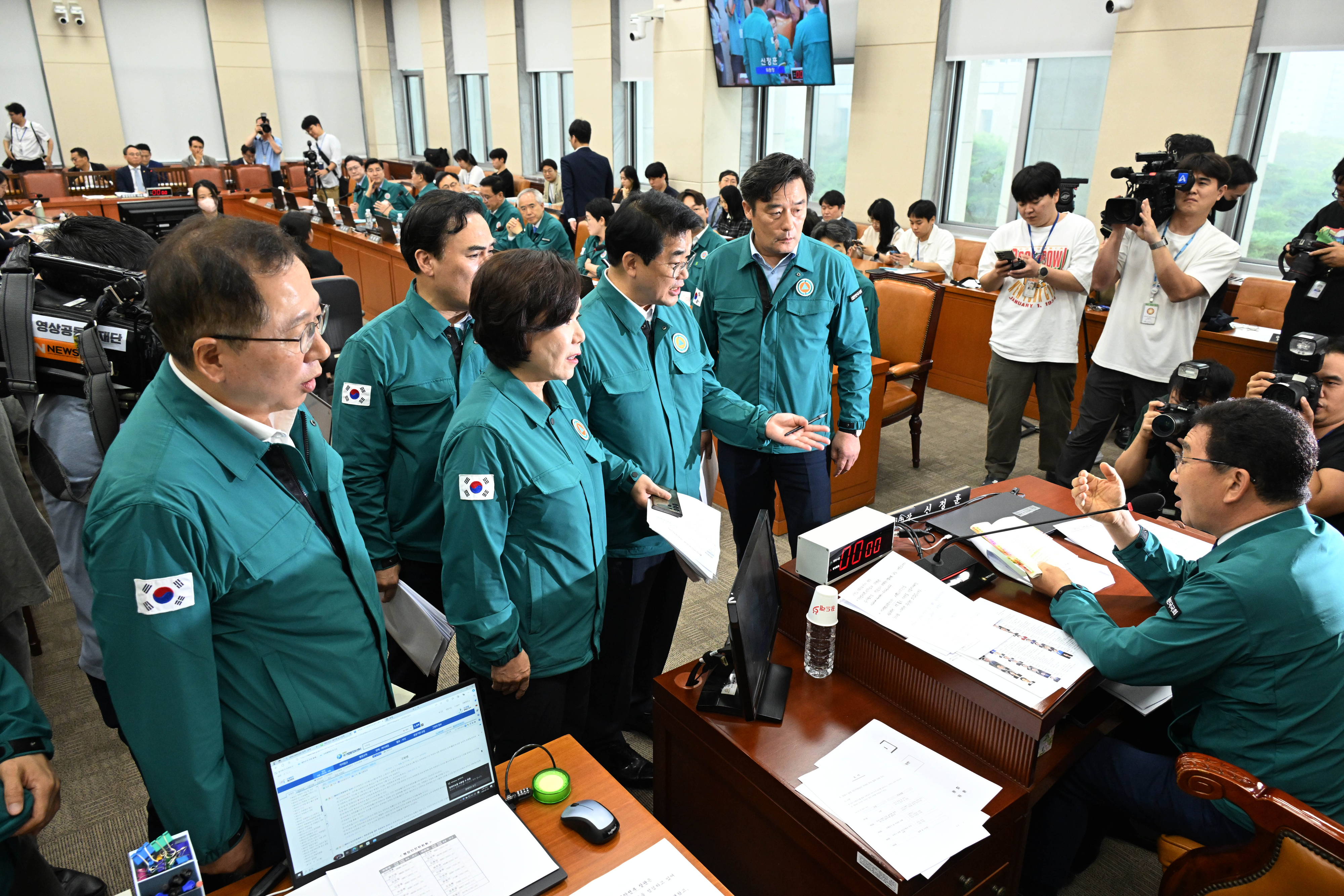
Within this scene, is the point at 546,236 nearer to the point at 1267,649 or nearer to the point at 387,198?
the point at 387,198

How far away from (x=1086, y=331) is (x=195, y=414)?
193 inches

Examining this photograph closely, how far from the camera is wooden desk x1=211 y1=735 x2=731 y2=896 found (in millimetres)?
1285

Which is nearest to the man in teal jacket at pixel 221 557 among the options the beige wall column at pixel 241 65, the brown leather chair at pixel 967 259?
the brown leather chair at pixel 967 259

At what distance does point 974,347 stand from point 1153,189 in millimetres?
2223

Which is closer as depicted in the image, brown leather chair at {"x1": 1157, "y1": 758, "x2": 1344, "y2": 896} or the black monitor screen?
brown leather chair at {"x1": 1157, "y1": 758, "x2": 1344, "y2": 896}

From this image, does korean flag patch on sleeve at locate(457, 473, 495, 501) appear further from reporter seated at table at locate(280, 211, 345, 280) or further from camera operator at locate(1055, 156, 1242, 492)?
reporter seated at table at locate(280, 211, 345, 280)

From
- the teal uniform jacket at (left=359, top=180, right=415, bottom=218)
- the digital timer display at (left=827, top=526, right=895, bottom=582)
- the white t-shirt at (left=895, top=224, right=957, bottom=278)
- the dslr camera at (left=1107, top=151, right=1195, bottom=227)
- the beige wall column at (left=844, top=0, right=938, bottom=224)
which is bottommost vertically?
the digital timer display at (left=827, top=526, right=895, bottom=582)

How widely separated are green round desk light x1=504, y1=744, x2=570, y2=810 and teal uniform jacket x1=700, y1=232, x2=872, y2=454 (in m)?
1.39

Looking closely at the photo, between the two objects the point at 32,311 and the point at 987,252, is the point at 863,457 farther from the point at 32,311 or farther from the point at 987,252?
the point at 32,311

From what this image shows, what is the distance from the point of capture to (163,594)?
1066 mm

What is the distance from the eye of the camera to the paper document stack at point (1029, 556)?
1927 millimetres

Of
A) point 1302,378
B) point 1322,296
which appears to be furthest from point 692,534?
point 1322,296

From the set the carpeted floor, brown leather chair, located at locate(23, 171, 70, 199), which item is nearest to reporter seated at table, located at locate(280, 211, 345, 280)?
the carpeted floor

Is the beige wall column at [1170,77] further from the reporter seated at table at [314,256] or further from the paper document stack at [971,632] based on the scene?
the reporter seated at table at [314,256]
